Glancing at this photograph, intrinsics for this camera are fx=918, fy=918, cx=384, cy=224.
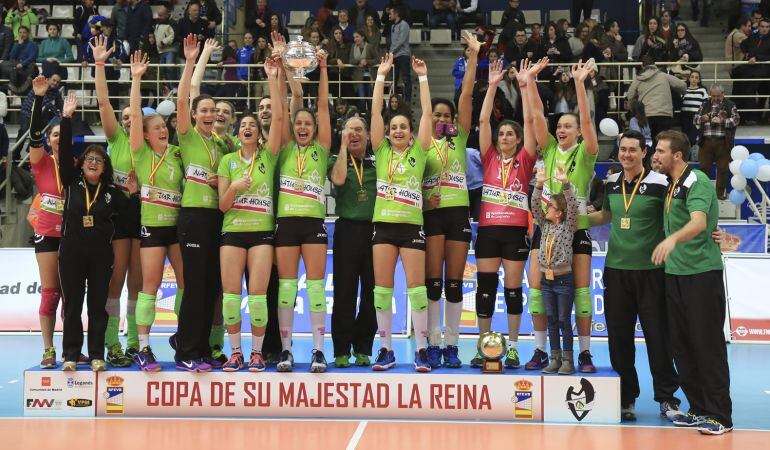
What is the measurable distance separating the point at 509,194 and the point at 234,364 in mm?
2500

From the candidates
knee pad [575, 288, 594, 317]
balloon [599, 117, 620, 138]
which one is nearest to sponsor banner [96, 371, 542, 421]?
knee pad [575, 288, 594, 317]

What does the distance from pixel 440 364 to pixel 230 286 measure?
1762 mm

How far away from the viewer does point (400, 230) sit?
7.01 m

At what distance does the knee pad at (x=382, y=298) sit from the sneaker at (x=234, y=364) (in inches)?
44.6

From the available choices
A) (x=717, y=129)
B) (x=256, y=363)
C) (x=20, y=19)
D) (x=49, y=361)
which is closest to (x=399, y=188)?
(x=256, y=363)

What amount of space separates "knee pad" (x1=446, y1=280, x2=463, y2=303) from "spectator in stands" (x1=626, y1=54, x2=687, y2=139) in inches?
338

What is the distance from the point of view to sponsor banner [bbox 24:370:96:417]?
7020 mm

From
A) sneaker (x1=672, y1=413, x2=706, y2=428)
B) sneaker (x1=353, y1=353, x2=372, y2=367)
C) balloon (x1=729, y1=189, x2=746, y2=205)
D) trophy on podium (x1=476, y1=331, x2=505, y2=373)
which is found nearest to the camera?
sneaker (x1=672, y1=413, x2=706, y2=428)

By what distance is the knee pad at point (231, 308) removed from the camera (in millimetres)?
6918

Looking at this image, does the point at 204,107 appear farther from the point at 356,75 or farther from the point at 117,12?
the point at 117,12

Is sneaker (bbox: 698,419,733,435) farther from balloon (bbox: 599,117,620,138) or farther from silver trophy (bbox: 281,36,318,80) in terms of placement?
balloon (bbox: 599,117,620,138)

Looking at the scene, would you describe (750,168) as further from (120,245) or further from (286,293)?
(120,245)

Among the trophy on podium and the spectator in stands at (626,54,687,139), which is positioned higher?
the spectator in stands at (626,54,687,139)

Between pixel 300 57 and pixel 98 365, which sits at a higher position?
pixel 300 57
